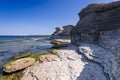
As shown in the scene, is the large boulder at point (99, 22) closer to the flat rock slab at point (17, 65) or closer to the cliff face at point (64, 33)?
the flat rock slab at point (17, 65)

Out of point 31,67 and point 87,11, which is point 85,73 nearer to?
point 31,67

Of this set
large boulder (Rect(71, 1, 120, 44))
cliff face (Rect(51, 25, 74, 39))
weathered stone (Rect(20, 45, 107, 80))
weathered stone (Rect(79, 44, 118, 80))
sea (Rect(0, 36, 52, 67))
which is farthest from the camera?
cliff face (Rect(51, 25, 74, 39))

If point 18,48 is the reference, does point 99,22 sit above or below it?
above

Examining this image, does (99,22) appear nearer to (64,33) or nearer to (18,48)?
(18,48)

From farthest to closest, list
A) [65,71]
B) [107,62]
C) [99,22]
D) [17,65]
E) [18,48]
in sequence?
[18,48] < [99,22] < [17,65] < [107,62] < [65,71]

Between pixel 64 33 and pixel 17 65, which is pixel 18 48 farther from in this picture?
pixel 64 33

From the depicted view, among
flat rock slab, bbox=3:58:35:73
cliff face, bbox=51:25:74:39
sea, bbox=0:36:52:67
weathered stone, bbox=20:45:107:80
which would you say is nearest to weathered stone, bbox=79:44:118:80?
weathered stone, bbox=20:45:107:80

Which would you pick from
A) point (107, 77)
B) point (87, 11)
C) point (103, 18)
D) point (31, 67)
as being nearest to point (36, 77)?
point (31, 67)

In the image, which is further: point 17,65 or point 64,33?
point 64,33

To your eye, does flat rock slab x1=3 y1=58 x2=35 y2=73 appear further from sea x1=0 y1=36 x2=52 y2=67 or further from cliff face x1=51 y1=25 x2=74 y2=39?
cliff face x1=51 y1=25 x2=74 y2=39

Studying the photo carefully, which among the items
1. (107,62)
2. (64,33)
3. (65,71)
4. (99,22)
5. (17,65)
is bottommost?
(65,71)

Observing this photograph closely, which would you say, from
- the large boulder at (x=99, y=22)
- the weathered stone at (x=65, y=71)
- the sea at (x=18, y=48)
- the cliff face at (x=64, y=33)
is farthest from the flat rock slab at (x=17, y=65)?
the cliff face at (x=64, y=33)

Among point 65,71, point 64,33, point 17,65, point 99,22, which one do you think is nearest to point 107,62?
point 65,71

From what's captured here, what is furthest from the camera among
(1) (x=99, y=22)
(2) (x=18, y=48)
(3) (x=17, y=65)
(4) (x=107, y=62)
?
(2) (x=18, y=48)
